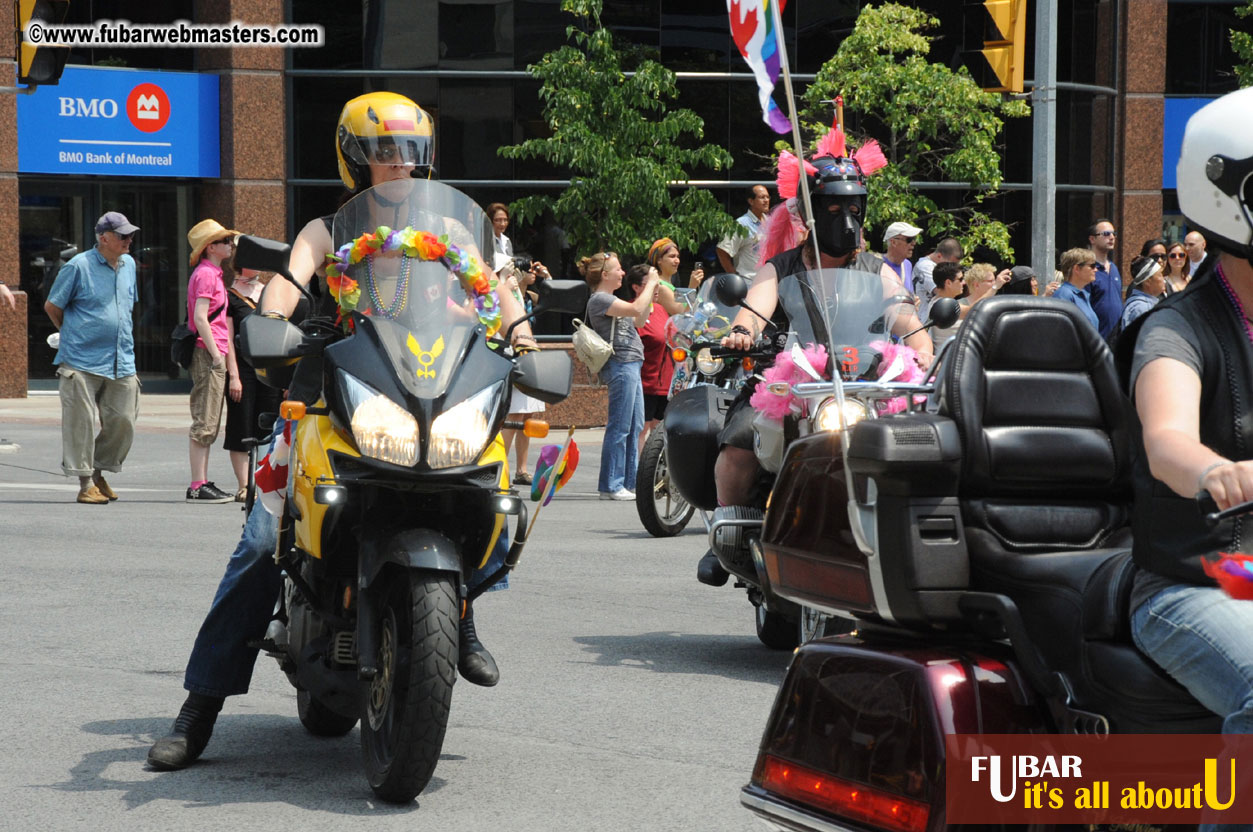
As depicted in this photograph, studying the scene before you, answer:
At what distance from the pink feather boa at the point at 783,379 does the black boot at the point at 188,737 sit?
2.21 m

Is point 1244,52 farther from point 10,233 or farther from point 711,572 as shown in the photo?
point 711,572

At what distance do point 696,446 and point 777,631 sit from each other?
2.91 ft

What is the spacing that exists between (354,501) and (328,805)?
0.84 m

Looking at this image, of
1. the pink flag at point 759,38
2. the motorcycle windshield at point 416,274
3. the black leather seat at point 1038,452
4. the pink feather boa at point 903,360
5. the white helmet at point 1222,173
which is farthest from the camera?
the pink feather boa at point 903,360

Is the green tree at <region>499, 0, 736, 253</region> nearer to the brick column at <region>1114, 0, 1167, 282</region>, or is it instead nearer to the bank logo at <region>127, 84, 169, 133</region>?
the bank logo at <region>127, 84, 169, 133</region>

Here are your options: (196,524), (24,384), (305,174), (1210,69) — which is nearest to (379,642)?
(196,524)

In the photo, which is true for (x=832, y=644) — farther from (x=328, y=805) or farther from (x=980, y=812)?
(x=328, y=805)

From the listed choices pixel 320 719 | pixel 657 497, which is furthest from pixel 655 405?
pixel 320 719

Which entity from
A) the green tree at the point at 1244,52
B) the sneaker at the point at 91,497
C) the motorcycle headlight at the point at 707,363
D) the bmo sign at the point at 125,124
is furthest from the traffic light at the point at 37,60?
the green tree at the point at 1244,52

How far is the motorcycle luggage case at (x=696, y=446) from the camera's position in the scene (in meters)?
7.04

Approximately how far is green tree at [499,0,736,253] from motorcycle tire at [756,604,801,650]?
12777 mm

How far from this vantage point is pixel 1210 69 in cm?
2703

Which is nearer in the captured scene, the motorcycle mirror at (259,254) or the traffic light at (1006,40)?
the motorcycle mirror at (259,254)

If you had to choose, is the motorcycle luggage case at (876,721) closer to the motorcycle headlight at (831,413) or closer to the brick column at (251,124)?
the motorcycle headlight at (831,413)
